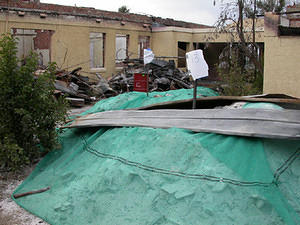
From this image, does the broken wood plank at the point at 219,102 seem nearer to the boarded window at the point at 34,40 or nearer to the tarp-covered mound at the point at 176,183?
the tarp-covered mound at the point at 176,183

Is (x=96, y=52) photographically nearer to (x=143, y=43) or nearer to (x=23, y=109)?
(x=143, y=43)

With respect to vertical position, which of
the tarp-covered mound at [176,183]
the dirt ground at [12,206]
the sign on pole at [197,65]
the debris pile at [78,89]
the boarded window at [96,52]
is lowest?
the dirt ground at [12,206]

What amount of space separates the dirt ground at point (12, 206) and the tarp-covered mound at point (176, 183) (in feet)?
0.32

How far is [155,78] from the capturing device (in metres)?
17.2

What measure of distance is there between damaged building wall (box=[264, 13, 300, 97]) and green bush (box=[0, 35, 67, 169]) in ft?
17.5

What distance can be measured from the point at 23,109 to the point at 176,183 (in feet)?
8.88

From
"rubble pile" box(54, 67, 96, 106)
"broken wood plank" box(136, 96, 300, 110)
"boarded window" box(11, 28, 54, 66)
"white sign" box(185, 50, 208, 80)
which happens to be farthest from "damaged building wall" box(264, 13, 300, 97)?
"boarded window" box(11, 28, 54, 66)

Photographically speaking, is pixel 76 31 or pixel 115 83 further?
pixel 76 31

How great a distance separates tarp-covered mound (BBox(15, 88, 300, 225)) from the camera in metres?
3.74

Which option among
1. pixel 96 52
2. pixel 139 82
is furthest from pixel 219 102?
pixel 96 52

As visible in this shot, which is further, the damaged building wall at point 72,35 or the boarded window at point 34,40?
the boarded window at point 34,40

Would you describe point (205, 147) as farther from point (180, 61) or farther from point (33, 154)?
point (180, 61)

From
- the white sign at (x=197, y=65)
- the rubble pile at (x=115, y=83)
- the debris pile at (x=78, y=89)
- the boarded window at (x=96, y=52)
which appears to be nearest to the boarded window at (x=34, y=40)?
the boarded window at (x=96, y=52)

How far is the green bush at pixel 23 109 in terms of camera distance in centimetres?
553
